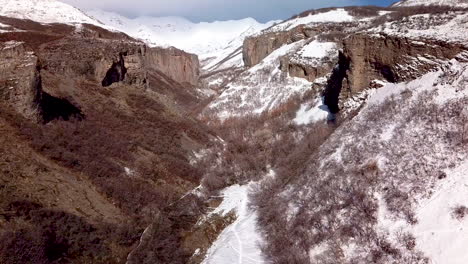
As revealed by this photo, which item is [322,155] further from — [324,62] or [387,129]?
[324,62]

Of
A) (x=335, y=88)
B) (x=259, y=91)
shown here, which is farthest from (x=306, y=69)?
(x=335, y=88)

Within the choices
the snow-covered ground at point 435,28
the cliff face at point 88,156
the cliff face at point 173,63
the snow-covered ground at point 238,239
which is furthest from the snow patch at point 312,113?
the cliff face at point 173,63

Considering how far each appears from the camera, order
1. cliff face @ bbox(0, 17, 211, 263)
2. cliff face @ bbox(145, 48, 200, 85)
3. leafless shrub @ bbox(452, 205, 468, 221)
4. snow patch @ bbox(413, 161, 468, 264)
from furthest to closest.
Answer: cliff face @ bbox(145, 48, 200, 85) → cliff face @ bbox(0, 17, 211, 263) → leafless shrub @ bbox(452, 205, 468, 221) → snow patch @ bbox(413, 161, 468, 264)

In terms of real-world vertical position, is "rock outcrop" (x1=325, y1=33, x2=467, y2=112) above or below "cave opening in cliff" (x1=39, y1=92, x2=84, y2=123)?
above

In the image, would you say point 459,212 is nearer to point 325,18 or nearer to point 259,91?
point 259,91

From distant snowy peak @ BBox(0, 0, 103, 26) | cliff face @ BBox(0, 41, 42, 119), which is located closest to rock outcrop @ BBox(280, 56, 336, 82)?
cliff face @ BBox(0, 41, 42, 119)

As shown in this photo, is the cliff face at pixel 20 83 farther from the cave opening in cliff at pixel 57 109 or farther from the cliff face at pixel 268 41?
the cliff face at pixel 268 41

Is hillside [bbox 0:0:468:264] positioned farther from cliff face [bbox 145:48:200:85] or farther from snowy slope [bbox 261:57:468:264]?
cliff face [bbox 145:48:200:85]
